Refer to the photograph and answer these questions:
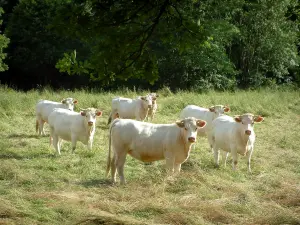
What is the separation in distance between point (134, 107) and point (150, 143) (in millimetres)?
7608

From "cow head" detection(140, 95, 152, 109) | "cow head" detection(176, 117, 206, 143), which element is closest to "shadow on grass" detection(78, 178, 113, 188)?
"cow head" detection(176, 117, 206, 143)

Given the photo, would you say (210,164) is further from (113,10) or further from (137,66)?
(113,10)

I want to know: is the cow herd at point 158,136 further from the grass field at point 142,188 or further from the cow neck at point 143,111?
the cow neck at point 143,111

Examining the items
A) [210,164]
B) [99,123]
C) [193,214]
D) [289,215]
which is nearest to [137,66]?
[193,214]

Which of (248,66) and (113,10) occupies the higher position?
(113,10)

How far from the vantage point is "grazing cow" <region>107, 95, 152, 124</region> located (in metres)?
17.9

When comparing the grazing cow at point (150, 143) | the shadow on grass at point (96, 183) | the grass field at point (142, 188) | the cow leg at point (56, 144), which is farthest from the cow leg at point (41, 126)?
the shadow on grass at point (96, 183)

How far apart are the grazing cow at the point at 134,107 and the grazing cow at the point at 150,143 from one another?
7069mm

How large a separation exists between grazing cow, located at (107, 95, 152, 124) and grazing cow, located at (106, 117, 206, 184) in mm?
7069

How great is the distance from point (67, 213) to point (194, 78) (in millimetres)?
28002

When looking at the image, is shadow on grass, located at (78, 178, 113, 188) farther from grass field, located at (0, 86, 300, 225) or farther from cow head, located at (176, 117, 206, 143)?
cow head, located at (176, 117, 206, 143)

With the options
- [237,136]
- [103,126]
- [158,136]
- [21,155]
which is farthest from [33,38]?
[158,136]

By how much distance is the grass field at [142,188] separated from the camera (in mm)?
7625

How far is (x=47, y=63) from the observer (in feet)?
123
